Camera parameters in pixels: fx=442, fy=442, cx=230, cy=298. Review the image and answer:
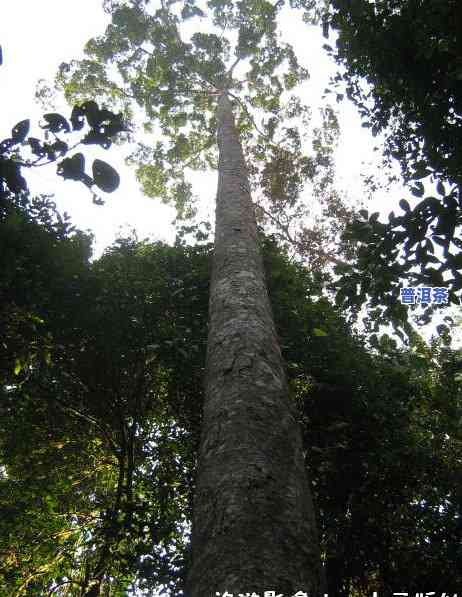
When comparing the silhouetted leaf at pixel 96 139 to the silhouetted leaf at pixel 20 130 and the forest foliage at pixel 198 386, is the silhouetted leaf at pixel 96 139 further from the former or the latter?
the forest foliage at pixel 198 386

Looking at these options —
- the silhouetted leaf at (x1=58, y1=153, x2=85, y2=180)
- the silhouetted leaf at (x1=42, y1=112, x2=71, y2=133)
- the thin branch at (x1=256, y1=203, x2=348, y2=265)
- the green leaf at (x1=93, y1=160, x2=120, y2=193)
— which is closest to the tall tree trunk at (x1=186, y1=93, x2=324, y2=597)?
the green leaf at (x1=93, y1=160, x2=120, y2=193)

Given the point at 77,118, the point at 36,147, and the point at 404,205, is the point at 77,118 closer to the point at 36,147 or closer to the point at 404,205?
the point at 36,147

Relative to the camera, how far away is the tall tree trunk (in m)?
1.64

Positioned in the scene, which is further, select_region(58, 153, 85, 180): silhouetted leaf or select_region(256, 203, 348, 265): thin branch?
select_region(256, 203, 348, 265): thin branch

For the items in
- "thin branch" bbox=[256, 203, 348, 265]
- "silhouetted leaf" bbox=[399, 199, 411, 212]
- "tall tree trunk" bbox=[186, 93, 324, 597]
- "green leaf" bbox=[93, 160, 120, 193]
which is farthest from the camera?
"thin branch" bbox=[256, 203, 348, 265]

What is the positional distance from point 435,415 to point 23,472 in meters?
6.59

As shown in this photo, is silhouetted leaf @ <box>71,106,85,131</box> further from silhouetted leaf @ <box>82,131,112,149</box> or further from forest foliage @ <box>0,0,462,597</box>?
forest foliage @ <box>0,0,462,597</box>

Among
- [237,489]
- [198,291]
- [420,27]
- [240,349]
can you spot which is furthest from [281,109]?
[237,489]

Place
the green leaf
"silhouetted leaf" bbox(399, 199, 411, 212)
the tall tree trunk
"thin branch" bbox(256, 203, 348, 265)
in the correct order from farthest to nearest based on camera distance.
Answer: "thin branch" bbox(256, 203, 348, 265) → "silhouetted leaf" bbox(399, 199, 411, 212) → the green leaf → the tall tree trunk

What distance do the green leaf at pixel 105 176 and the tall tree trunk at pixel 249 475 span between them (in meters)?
1.33

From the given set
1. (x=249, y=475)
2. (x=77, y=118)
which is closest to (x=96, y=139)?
(x=77, y=118)

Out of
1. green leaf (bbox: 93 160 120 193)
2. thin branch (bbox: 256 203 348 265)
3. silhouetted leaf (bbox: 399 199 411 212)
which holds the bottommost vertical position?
green leaf (bbox: 93 160 120 193)

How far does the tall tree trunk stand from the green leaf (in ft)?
4.36

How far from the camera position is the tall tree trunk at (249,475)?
5.37 ft
